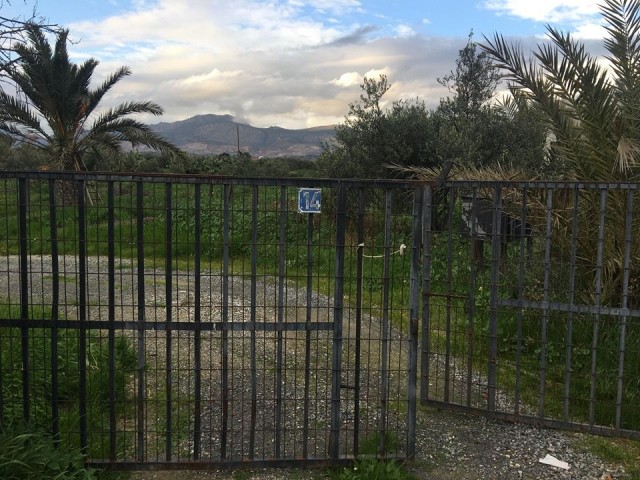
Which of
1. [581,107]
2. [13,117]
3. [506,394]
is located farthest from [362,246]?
[13,117]

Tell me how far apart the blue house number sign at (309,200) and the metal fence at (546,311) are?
92 centimetres

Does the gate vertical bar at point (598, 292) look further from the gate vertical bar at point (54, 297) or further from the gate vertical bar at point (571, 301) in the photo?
the gate vertical bar at point (54, 297)

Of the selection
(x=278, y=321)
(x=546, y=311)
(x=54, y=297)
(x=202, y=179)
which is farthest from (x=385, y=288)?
(x=54, y=297)

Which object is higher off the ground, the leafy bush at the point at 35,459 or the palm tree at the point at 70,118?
the palm tree at the point at 70,118

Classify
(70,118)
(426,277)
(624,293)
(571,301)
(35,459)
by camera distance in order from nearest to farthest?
(35,459) < (624,293) < (571,301) < (426,277) < (70,118)

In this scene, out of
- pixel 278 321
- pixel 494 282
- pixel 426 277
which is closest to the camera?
pixel 278 321

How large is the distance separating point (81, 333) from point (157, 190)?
116cm

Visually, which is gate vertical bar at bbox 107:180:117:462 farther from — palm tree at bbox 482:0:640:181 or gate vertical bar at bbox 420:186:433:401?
palm tree at bbox 482:0:640:181

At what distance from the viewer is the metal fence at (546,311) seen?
4.52 m

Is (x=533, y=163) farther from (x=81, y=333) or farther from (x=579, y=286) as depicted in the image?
(x=81, y=333)

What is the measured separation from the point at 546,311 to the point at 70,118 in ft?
45.9

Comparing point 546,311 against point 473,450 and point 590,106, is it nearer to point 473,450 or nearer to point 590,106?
point 473,450

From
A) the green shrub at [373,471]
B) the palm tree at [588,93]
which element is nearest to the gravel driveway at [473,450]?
the green shrub at [373,471]

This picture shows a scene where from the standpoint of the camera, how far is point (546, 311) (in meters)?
4.58
